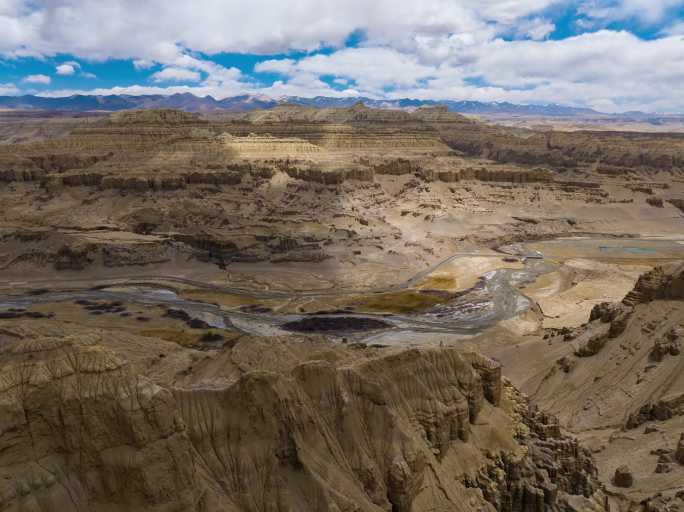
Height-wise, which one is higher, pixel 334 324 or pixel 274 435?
pixel 274 435

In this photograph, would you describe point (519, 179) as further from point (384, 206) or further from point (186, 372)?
point (186, 372)

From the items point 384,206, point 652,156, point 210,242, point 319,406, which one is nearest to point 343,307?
point 210,242

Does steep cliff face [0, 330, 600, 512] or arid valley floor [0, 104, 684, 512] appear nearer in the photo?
steep cliff face [0, 330, 600, 512]

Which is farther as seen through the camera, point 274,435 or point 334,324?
point 334,324
